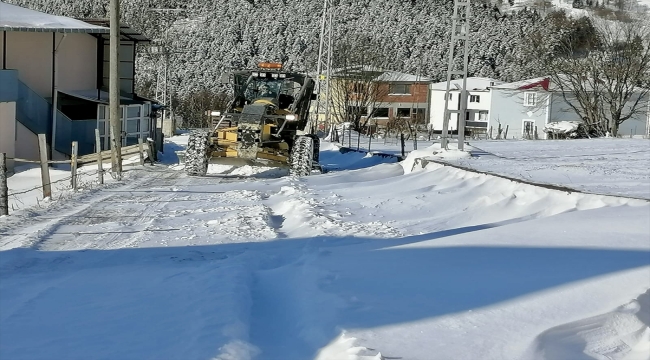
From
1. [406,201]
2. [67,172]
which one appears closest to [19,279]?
[406,201]

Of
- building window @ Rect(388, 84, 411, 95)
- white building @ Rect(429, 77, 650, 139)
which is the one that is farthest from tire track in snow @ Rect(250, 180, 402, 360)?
building window @ Rect(388, 84, 411, 95)

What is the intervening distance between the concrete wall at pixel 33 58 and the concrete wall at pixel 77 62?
81cm

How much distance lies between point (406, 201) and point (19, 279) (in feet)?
21.0

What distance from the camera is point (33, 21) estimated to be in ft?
89.2

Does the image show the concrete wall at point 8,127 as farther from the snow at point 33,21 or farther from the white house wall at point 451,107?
the white house wall at point 451,107

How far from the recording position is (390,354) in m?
5.19

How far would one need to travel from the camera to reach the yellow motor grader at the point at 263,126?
19.3 m

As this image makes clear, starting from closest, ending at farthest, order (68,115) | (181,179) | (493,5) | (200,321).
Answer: (200,321) → (181,179) → (68,115) → (493,5)

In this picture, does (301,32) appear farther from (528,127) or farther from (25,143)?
(25,143)

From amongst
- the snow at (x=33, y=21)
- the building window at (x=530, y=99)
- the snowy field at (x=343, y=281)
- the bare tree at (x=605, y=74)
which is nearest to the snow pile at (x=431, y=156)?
the snowy field at (x=343, y=281)

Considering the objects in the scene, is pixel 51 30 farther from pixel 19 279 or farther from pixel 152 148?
pixel 19 279

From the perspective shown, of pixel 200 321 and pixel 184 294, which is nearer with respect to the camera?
pixel 200 321

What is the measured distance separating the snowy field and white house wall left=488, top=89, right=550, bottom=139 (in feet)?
171

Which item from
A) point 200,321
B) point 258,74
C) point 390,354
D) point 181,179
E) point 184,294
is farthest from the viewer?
point 258,74
